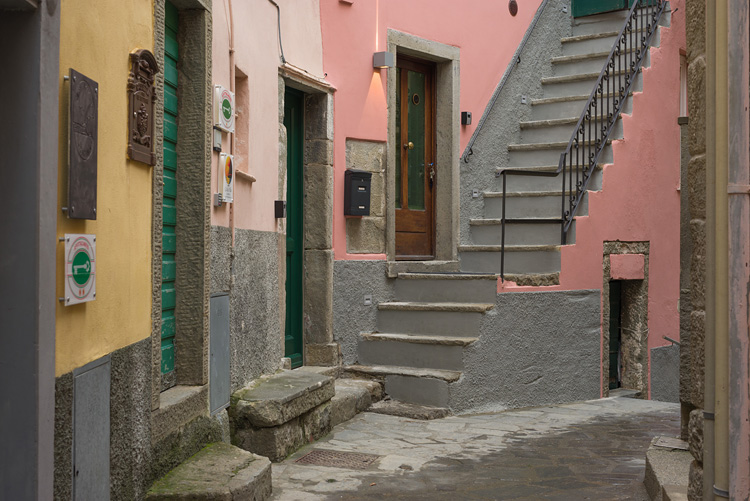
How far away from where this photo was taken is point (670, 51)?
377 inches

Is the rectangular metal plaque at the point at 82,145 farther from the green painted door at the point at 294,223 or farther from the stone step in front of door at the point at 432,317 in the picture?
the stone step in front of door at the point at 432,317

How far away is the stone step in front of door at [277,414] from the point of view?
521 cm

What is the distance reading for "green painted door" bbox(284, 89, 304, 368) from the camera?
722 centimetres

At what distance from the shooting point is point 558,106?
9.97 meters

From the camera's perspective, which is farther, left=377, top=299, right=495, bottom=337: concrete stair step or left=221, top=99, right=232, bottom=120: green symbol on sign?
left=377, top=299, right=495, bottom=337: concrete stair step

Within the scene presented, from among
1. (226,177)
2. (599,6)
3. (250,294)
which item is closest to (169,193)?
(226,177)

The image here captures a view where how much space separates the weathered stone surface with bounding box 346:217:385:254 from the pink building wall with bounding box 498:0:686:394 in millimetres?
1694

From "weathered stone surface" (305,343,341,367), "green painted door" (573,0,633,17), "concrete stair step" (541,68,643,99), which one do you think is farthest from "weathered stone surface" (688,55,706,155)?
"green painted door" (573,0,633,17)

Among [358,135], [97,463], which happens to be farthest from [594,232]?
[97,463]

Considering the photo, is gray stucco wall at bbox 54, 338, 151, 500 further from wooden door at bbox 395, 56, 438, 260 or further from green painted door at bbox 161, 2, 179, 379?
wooden door at bbox 395, 56, 438, 260

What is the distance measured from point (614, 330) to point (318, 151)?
3856 millimetres

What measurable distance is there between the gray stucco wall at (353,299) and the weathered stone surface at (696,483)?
4476 mm

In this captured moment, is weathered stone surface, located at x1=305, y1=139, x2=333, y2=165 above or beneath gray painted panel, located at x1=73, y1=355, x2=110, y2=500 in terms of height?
above

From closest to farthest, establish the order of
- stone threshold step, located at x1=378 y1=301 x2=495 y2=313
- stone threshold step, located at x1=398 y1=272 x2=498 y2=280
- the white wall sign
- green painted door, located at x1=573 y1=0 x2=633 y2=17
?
1. the white wall sign
2. stone threshold step, located at x1=378 y1=301 x2=495 y2=313
3. stone threshold step, located at x1=398 y1=272 x2=498 y2=280
4. green painted door, located at x1=573 y1=0 x2=633 y2=17
